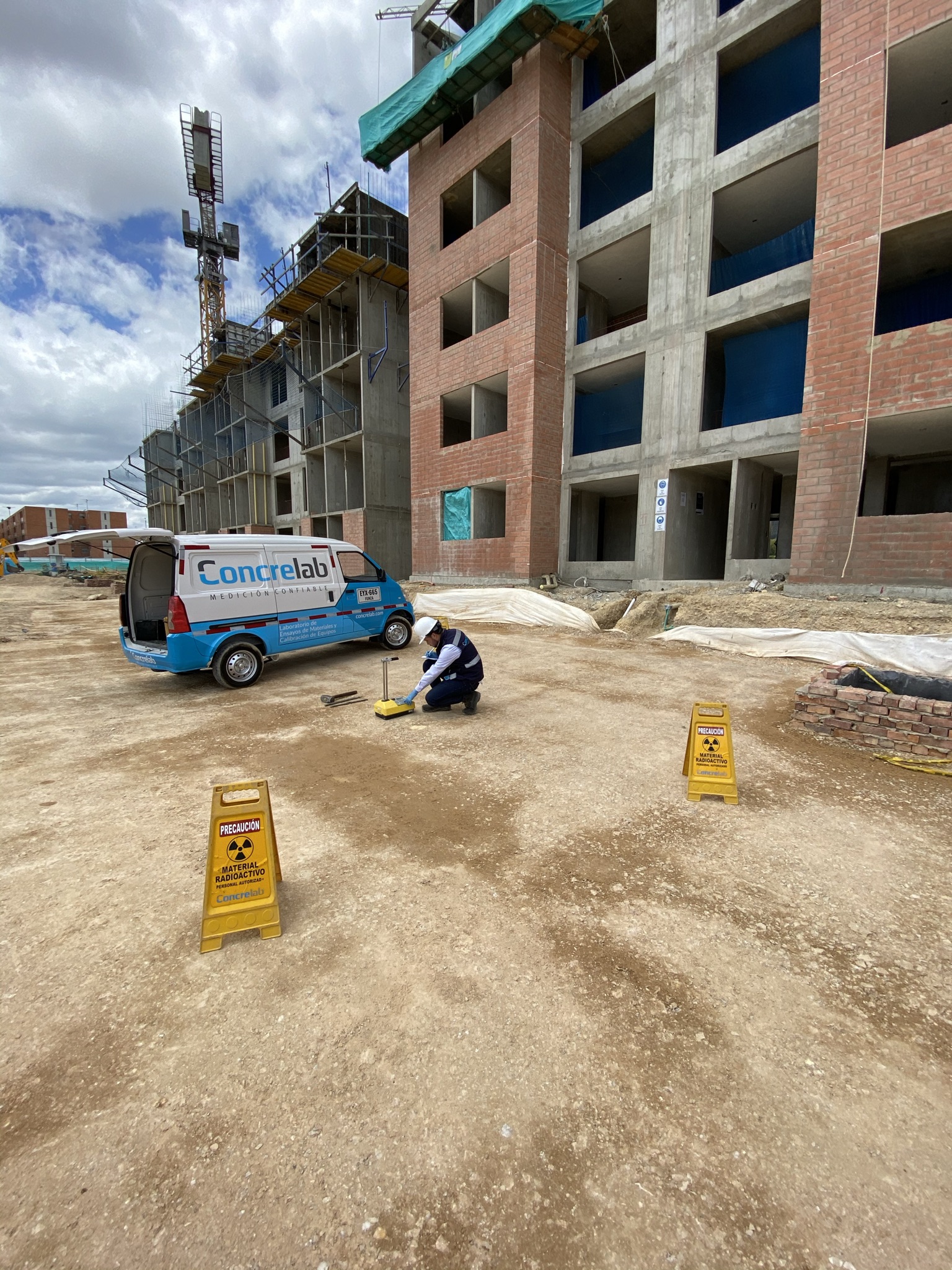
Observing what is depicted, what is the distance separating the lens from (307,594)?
7.98 m

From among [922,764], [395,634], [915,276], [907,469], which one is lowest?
[922,764]

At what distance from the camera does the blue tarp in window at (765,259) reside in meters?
12.4

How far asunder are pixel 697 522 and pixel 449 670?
11990mm

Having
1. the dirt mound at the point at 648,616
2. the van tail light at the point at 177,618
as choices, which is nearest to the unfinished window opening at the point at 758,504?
the dirt mound at the point at 648,616

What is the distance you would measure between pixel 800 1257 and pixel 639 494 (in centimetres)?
1496

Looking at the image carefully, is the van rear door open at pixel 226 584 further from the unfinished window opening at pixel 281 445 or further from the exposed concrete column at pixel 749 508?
the unfinished window opening at pixel 281 445

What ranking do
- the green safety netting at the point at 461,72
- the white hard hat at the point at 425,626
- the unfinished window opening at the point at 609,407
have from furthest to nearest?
1. the unfinished window opening at the point at 609,407
2. the green safety netting at the point at 461,72
3. the white hard hat at the point at 425,626

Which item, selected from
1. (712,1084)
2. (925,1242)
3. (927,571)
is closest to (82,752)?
(712,1084)

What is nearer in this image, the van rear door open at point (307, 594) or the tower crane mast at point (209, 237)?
the van rear door open at point (307, 594)

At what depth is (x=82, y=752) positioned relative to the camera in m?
4.94

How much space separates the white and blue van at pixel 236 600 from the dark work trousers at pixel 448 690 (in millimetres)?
2965

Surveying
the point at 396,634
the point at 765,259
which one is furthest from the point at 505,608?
the point at 765,259

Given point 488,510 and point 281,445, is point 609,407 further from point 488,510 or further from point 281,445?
point 281,445

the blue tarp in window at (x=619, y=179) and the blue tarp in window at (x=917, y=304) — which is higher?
the blue tarp in window at (x=619, y=179)
